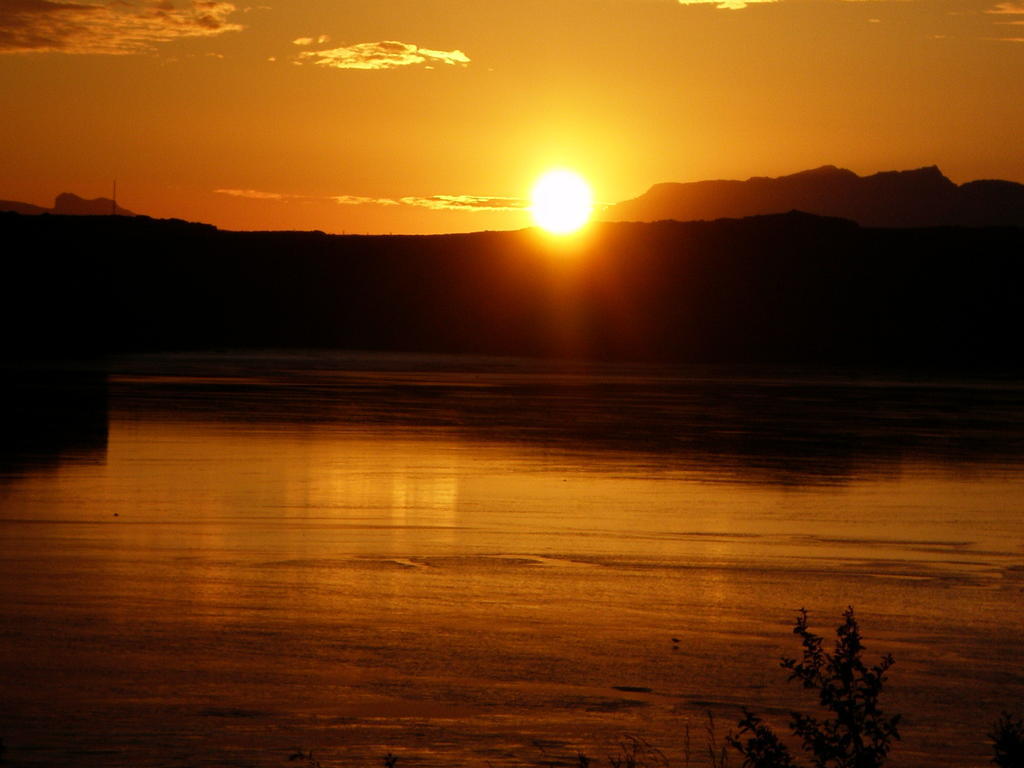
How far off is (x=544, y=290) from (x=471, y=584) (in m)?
96.0

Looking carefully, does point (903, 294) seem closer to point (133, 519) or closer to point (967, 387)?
point (967, 387)

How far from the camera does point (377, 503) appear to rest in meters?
16.3

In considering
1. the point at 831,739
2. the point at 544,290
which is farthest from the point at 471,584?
the point at 544,290

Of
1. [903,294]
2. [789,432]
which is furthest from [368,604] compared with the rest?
[903,294]

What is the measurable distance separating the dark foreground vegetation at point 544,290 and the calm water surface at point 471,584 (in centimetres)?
6005

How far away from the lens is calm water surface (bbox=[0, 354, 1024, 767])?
26.5 feet

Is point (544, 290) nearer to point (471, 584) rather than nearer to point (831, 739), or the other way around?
point (471, 584)

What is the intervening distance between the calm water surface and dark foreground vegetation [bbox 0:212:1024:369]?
60052mm

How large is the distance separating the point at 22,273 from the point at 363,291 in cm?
2330

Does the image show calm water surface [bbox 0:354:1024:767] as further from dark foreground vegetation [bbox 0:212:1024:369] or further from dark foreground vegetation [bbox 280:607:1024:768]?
dark foreground vegetation [bbox 0:212:1024:369]

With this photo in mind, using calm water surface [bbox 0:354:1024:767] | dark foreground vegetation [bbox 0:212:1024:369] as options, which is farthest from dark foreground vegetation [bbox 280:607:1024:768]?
dark foreground vegetation [bbox 0:212:1024:369]

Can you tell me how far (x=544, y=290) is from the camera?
107 metres

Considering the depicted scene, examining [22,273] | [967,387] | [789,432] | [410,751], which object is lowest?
[410,751]

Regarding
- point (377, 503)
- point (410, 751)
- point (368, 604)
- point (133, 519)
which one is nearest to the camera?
point (410, 751)
